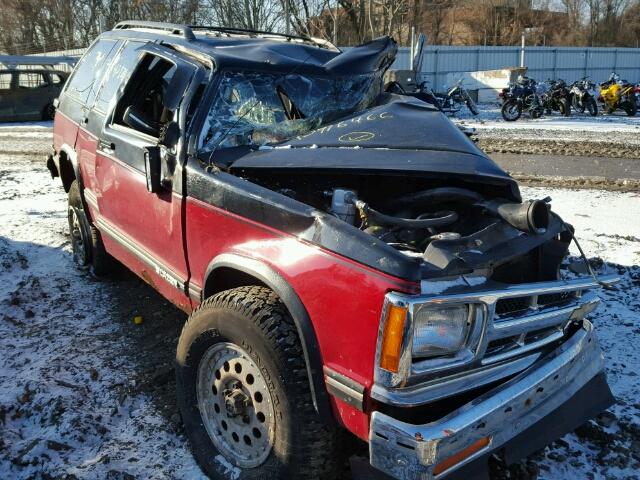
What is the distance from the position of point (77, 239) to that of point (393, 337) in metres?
4.17

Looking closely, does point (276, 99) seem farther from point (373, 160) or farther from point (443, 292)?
point (443, 292)

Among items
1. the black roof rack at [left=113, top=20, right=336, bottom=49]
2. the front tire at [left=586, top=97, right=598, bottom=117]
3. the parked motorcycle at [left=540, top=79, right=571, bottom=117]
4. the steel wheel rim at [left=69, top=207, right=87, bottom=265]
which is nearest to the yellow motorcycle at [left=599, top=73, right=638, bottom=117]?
the front tire at [left=586, top=97, right=598, bottom=117]

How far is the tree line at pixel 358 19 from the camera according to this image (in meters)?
32.3

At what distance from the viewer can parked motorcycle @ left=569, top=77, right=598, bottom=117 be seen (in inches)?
741

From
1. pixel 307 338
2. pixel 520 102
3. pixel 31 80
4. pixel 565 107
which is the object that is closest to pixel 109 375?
pixel 307 338

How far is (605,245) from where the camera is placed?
584 centimetres

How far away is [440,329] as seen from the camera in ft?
7.33

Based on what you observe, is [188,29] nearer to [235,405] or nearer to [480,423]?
[235,405]

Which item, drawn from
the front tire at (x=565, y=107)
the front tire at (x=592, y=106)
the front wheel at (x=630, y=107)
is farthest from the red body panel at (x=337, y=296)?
the front wheel at (x=630, y=107)

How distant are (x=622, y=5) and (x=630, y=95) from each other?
37.4 m

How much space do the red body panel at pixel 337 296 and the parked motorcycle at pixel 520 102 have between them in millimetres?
16939

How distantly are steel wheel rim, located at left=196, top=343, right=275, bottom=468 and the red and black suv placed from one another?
10mm

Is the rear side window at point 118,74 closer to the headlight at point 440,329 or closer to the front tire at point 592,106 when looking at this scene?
the headlight at point 440,329

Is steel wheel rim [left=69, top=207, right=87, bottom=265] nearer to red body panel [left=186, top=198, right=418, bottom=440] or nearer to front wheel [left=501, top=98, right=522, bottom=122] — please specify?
red body panel [left=186, top=198, right=418, bottom=440]
